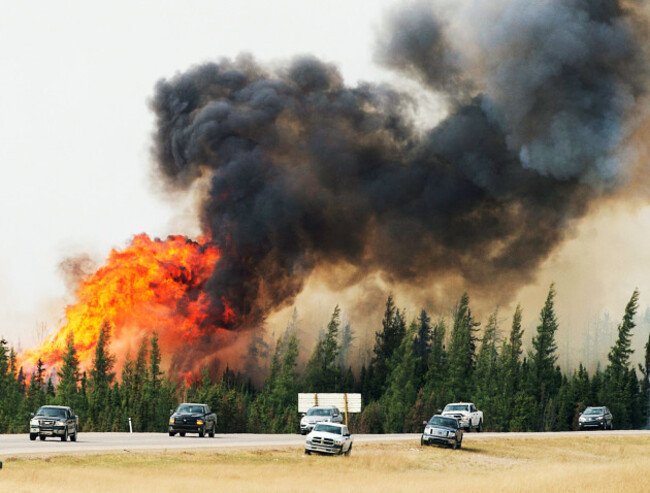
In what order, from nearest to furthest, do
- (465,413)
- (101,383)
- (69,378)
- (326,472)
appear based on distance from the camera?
(326,472)
(465,413)
(69,378)
(101,383)

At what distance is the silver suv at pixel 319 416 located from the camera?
205ft

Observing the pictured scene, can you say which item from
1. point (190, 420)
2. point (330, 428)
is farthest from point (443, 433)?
point (190, 420)

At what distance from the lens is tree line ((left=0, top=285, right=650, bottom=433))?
455 feet

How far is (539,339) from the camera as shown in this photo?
15788 cm

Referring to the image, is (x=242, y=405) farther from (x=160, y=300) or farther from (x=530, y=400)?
(x=530, y=400)

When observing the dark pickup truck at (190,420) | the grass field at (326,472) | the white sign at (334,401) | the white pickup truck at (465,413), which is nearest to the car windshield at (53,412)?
the dark pickup truck at (190,420)

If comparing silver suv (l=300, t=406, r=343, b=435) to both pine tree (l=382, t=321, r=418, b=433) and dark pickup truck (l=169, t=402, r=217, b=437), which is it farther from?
pine tree (l=382, t=321, r=418, b=433)

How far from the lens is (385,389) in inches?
6786

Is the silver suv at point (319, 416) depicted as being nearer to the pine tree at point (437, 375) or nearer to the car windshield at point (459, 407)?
the car windshield at point (459, 407)

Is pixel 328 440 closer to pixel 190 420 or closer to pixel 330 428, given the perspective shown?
pixel 330 428

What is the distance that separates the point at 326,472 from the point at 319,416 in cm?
1871

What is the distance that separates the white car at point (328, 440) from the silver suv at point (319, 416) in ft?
30.4

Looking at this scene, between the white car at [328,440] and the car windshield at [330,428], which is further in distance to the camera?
the car windshield at [330,428]

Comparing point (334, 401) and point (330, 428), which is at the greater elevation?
point (334, 401)
